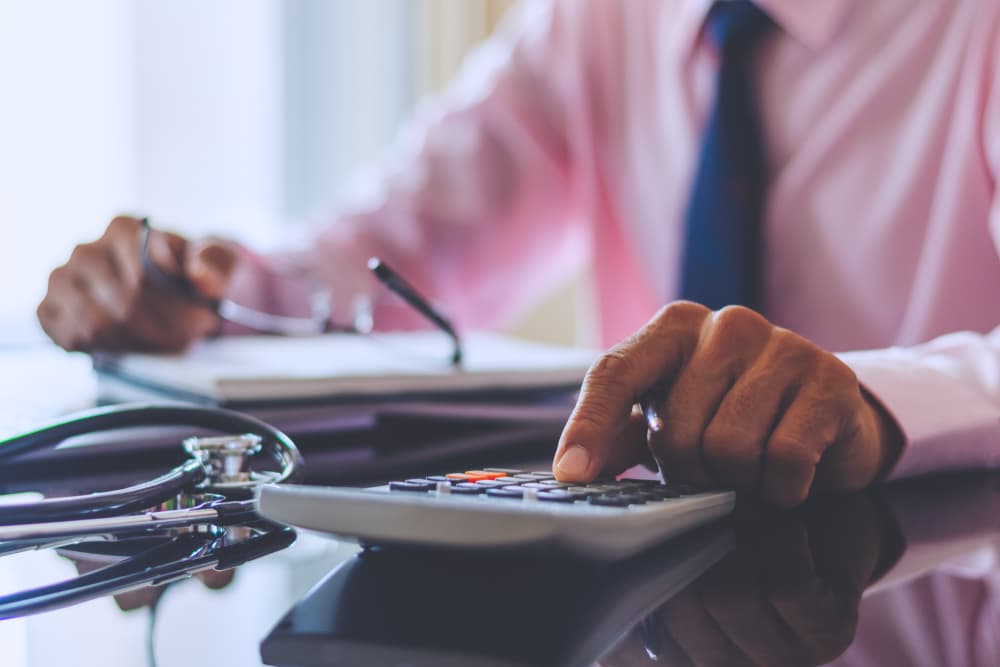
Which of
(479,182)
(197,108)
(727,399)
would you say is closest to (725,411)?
(727,399)

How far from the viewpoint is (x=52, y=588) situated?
31 cm

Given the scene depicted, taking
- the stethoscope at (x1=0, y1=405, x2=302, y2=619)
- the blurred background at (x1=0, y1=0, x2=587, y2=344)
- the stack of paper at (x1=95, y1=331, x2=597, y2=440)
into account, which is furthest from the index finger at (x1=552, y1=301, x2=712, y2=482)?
the blurred background at (x1=0, y1=0, x2=587, y2=344)

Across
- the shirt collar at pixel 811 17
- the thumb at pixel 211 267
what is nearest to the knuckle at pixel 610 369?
the thumb at pixel 211 267

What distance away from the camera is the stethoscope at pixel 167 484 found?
35 centimetres

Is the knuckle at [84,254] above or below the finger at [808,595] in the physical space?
above

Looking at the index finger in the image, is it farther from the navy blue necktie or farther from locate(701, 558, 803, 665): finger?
the navy blue necktie

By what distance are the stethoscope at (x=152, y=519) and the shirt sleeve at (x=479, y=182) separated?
923 millimetres

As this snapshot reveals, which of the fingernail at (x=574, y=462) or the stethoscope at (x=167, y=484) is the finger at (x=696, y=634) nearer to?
the fingernail at (x=574, y=462)

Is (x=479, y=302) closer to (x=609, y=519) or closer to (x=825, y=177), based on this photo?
(x=825, y=177)

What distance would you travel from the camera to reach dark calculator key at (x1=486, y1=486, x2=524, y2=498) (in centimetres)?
31

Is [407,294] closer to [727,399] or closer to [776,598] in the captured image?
[727,399]

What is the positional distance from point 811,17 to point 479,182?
54 centimetres

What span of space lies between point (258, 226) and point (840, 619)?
199 cm

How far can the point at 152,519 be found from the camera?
0.35 m
